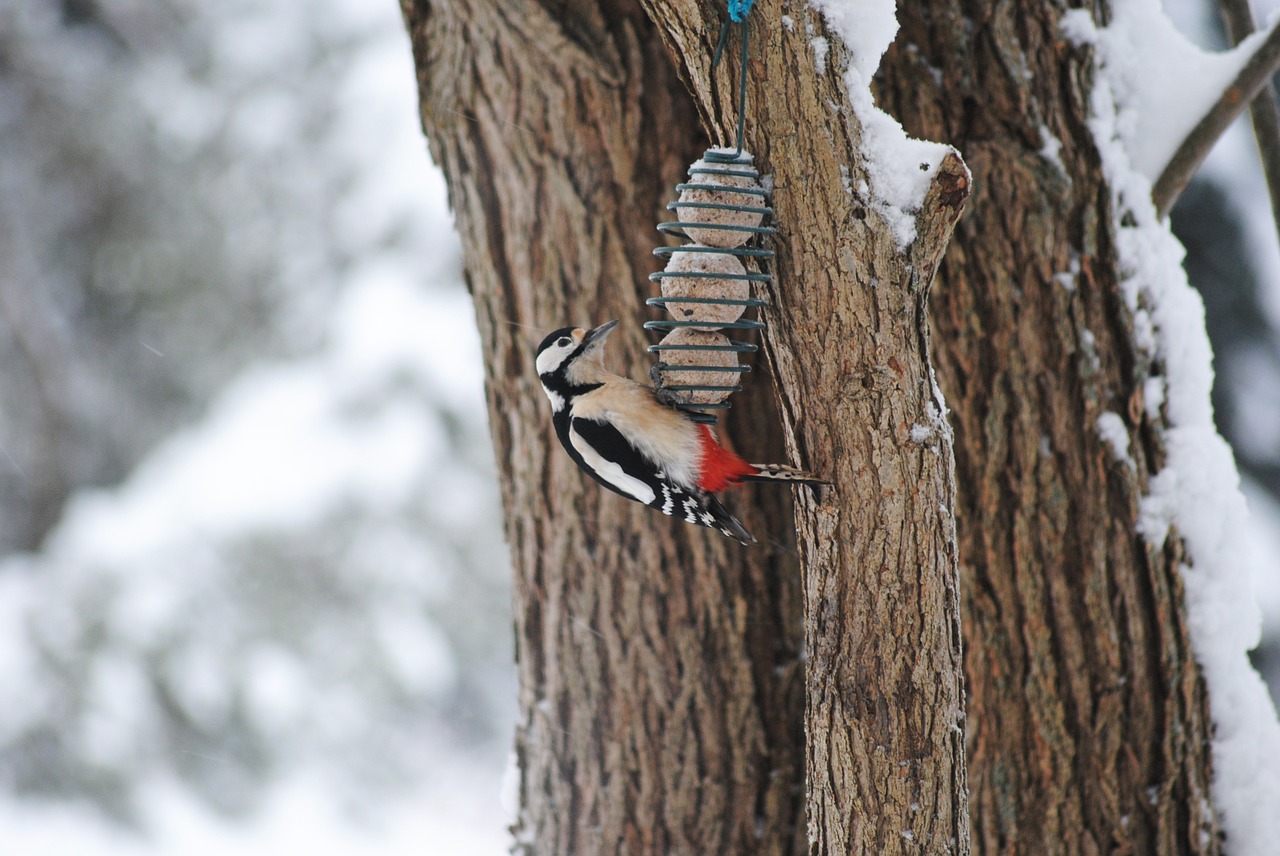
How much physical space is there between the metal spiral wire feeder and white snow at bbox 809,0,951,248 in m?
0.18

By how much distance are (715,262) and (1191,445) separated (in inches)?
56.6

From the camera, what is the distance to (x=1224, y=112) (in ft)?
8.29

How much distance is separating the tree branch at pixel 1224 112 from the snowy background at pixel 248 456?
11.6 ft

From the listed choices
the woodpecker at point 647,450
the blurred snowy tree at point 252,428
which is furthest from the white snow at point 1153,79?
the blurred snowy tree at point 252,428

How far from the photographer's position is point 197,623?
612cm

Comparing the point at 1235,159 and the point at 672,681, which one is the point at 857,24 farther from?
the point at 1235,159

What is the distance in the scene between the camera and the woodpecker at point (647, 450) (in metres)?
2.17

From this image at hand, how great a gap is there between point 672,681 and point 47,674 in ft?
16.8

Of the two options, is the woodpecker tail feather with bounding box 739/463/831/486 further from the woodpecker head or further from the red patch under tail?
the woodpecker head

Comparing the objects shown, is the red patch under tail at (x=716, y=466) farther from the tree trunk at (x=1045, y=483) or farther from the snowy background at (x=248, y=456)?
the snowy background at (x=248, y=456)

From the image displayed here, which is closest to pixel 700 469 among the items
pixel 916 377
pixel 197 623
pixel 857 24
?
pixel 916 377

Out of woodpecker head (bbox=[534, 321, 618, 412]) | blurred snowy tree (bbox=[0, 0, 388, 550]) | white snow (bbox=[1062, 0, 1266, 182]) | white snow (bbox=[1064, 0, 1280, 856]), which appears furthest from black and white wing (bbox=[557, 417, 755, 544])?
blurred snowy tree (bbox=[0, 0, 388, 550])

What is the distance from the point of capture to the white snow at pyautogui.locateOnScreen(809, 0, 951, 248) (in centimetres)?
170

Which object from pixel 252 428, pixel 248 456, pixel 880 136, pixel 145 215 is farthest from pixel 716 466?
pixel 145 215
